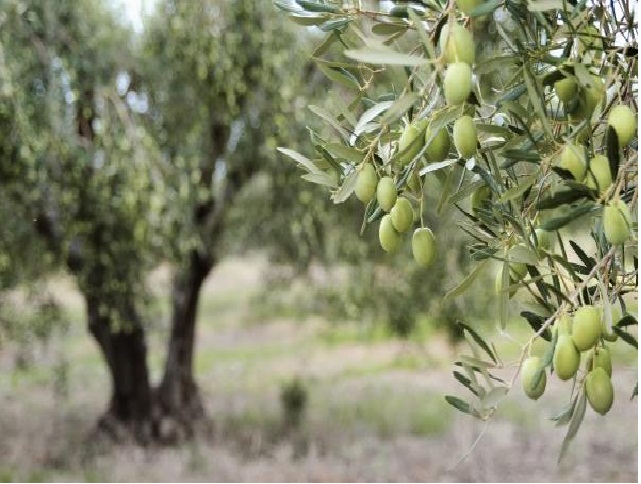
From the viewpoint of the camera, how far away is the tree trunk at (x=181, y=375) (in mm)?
4133

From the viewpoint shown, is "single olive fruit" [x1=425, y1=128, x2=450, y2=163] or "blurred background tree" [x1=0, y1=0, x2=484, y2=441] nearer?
"single olive fruit" [x1=425, y1=128, x2=450, y2=163]

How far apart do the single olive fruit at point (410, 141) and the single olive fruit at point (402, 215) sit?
0.04m

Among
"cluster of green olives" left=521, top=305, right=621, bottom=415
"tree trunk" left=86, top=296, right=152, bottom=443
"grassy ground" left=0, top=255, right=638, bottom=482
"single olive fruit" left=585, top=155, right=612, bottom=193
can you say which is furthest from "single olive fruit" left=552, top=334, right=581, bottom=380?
"tree trunk" left=86, top=296, right=152, bottom=443

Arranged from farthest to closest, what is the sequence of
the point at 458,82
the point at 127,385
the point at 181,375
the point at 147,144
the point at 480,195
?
1. the point at 181,375
2. the point at 127,385
3. the point at 147,144
4. the point at 480,195
5. the point at 458,82

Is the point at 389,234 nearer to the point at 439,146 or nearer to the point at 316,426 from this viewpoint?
the point at 439,146

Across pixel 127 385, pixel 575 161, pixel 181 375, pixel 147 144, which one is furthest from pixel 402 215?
pixel 181 375

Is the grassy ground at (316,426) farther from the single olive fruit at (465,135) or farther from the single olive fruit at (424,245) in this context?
the single olive fruit at (465,135)

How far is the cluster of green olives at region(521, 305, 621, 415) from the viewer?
570 millimetres

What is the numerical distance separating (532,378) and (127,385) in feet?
12.1

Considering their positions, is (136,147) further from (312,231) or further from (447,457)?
(447,457)

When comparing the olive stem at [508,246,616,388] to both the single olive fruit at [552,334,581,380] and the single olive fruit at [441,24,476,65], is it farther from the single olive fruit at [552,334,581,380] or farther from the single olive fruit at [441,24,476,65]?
the single olive fruit at [441,24,476,65]

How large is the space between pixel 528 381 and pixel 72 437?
4083 mm

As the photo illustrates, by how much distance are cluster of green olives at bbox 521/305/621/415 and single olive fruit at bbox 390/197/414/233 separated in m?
0.12

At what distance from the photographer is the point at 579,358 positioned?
57 centimetres
